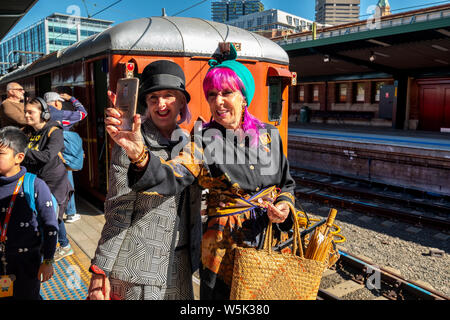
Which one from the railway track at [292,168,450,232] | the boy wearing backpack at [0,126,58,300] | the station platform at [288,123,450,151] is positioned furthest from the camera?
the station platform at [288,123,450,151]

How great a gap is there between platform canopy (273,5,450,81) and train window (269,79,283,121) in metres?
6.65

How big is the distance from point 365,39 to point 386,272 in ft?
33.4

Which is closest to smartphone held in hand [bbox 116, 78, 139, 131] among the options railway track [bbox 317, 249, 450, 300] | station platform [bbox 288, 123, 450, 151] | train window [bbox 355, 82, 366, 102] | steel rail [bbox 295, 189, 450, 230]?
railway track [bbox 317, 249, 450, 300]

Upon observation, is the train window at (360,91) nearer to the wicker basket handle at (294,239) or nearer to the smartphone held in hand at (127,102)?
the wicker basket handle at (294,239)

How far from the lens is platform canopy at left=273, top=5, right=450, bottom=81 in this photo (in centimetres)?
1208

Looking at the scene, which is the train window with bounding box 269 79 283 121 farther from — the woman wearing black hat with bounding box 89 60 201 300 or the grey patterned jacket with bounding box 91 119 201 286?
the grey patterned jacket with bounding box 91 119 201 286

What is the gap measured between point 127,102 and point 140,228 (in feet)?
2.17

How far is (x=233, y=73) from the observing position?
6.63 ft

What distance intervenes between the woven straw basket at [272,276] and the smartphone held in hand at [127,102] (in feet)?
2.64

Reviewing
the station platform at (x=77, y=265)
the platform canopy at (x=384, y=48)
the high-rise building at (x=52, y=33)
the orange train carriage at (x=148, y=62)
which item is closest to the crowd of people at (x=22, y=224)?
the station platform at (x=77, y=265)

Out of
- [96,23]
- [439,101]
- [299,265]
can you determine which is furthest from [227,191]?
[96,23]

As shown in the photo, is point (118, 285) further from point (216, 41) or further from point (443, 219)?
point (443, 219)

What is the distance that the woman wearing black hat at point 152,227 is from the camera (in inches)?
68.6

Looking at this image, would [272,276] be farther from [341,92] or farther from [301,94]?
[301,94]
